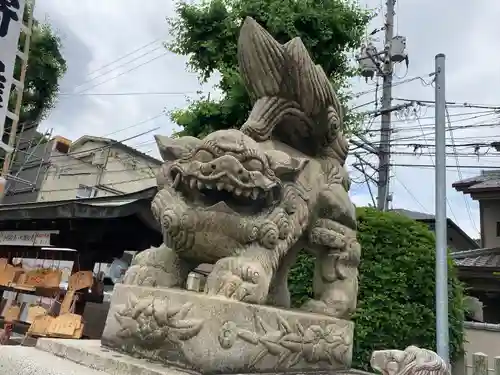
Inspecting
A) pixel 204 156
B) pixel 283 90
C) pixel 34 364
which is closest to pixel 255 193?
pixel 204 156

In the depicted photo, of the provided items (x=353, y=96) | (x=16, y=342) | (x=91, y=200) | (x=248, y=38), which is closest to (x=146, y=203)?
(x=91, y=200)

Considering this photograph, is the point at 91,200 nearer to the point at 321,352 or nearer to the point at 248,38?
the point at 248,38

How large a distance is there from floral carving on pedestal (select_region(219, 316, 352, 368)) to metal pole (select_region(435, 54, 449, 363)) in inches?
87.8

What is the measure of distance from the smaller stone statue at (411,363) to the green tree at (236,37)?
6107 mm

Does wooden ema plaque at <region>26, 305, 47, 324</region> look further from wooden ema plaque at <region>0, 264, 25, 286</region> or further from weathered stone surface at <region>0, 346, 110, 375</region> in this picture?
weathered stone surface at <region>0, 346, 110, 375</region>

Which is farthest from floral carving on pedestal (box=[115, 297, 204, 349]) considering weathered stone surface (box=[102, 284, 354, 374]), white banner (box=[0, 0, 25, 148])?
white banner (box=[0, 0, 25, 148])

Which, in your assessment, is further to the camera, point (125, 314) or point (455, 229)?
point (455, 229)

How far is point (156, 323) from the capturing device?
1.94m

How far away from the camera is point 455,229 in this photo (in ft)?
57.4

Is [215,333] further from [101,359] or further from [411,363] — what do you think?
[411,363]

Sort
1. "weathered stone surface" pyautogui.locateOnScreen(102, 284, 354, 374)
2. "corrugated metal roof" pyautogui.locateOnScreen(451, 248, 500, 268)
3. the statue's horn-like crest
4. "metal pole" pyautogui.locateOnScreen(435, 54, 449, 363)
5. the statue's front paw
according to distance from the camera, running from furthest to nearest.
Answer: "corrugated metal roof" pyautogui.locateOnScreen(451, 248, 500, 268), "metal pole" pyautogui.locateOnScreen(435, 54, 449, 363), the statue's horn-like crest, the statue's front paw, "weathered stone surface" pyautogui.locateOnScreen(102, 284, 354, 374)

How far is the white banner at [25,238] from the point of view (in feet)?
19.8

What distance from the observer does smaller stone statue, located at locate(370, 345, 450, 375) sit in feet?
5.36

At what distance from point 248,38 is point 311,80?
0.39 metres
